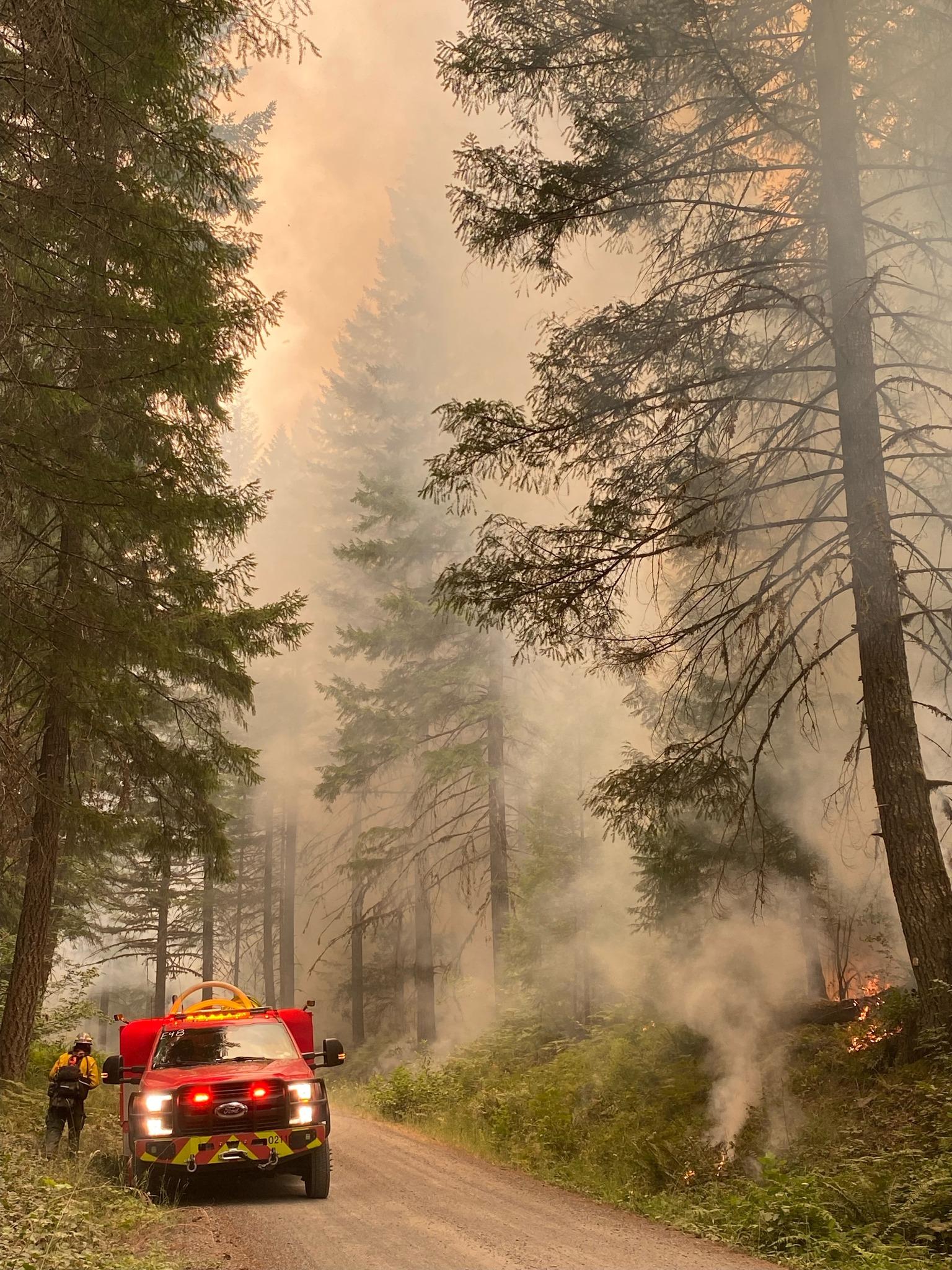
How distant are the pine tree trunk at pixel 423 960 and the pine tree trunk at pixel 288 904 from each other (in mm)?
8484

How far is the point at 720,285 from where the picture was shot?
363 inches

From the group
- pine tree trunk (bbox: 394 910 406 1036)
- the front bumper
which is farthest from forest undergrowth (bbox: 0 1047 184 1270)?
pine tree trunk (bbox: 394 910 406 1036)

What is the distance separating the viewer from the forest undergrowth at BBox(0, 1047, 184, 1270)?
5.77m

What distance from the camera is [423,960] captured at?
87.4 feet

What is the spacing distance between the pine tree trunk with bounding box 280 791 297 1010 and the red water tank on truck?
25188 millimetres

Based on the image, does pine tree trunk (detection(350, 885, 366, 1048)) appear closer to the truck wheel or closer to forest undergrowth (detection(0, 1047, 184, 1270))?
forest undergrowth (detection(0, 1047, 184, 1270))

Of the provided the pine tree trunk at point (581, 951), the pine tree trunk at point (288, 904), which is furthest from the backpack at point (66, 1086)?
the pine tree trunk at point (288, 904)

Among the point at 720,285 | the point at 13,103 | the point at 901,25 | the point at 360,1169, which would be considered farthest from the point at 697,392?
the point at 360,1169


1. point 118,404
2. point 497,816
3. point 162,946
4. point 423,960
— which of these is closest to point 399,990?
point 423,960

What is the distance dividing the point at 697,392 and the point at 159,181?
251 inches

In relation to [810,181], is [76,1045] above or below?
below

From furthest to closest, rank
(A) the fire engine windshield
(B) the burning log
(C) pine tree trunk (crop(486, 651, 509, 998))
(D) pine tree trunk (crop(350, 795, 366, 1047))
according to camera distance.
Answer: (D) pine tree trunk (crop(350, 795, 366, 1047))
(C) pine tree trunk (crop(486, 651, 509, 998))
(B) the burning log
(A) the fire engine windshield

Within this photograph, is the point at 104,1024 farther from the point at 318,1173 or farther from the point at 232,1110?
the point at 232,1110

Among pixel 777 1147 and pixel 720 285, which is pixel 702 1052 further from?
pixel 720 285
